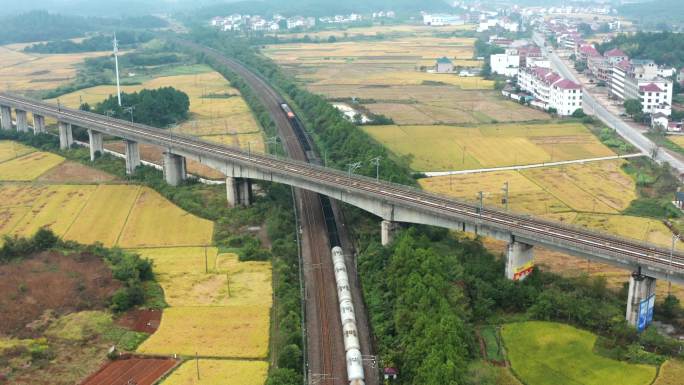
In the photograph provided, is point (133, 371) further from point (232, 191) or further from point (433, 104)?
point (433, 104)

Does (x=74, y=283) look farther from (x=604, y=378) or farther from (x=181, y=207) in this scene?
(x=604, y=378)

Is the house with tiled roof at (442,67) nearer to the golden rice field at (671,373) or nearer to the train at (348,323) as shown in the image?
the train at (348,323)

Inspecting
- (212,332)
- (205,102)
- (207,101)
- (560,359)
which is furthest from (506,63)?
(212,332)

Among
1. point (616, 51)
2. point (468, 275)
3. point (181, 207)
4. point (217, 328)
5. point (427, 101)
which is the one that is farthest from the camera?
point (616, 51)

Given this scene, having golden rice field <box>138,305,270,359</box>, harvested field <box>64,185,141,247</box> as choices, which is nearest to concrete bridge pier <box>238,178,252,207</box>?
harvested field <box>64,185,141,247</box>

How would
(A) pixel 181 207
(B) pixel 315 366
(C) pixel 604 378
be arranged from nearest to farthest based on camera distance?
1. (C) pixel 604 378
2. (B) pixel 315 366
3. (A) pixel 181 207

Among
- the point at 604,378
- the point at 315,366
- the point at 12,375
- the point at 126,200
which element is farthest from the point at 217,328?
the point at 126,200

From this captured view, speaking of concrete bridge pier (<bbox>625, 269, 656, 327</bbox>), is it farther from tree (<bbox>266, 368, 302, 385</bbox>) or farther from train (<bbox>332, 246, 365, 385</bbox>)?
tree (<bbox>266, 368, 302, 385</bbox>)
